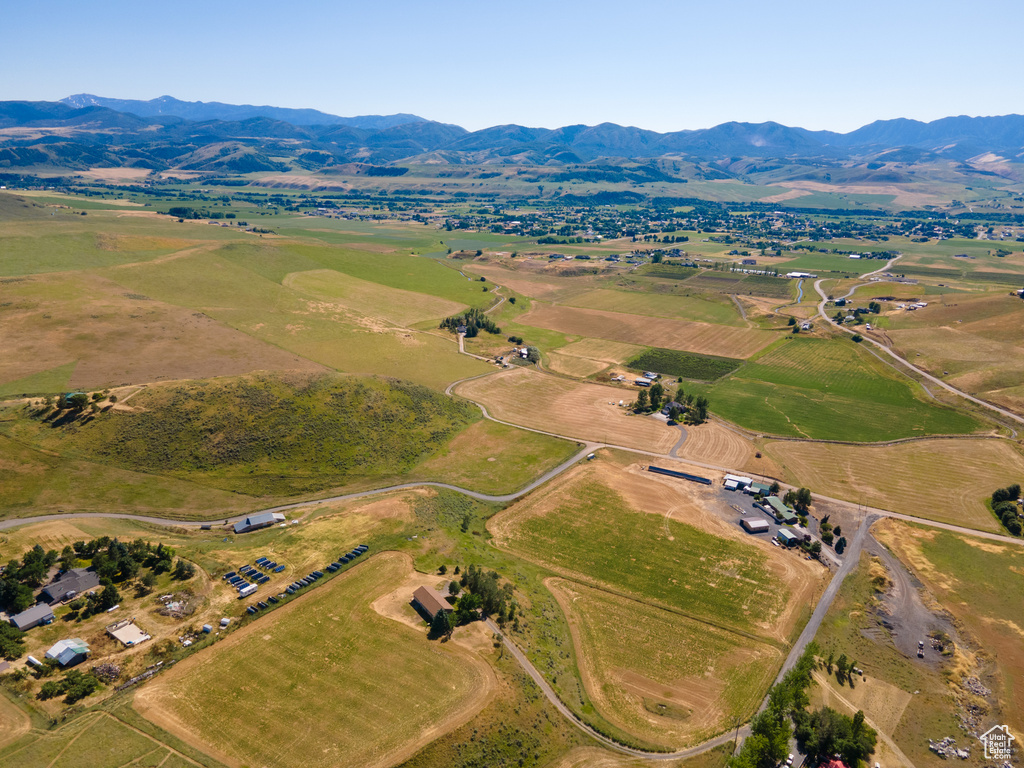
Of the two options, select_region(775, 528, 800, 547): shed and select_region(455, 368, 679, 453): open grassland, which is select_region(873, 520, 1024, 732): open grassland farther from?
select_region(455, 368, 679, 453): open grassland

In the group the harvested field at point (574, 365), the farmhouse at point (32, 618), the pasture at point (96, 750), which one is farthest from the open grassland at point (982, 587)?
the farmhouse at point (32, 618)

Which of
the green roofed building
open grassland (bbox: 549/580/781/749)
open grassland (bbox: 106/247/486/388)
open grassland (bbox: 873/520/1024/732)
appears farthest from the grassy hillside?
open grassland (bbox: 873/520/1024/732)

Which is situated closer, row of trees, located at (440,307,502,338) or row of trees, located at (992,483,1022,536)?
row of trees, located at (992,483,1022,536)

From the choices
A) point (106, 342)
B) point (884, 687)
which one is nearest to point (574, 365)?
point (884, 687)

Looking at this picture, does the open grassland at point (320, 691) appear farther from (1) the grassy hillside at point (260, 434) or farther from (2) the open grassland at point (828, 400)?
(2) the open grassland at point (828, 400)

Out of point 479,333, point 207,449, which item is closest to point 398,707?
point 207,449

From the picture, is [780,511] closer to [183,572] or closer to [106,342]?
[183,572]
